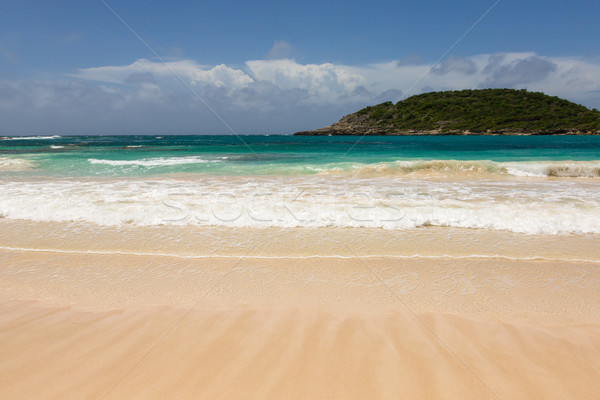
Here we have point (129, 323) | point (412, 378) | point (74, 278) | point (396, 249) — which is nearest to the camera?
point (412, 378)

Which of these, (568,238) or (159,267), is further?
(568,238)

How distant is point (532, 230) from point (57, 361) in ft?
23.1

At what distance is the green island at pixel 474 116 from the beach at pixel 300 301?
8331 cm

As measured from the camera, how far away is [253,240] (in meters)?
5.42

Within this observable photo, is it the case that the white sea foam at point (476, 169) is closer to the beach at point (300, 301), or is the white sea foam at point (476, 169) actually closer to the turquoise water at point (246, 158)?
the turquoise water at point (246, 158)

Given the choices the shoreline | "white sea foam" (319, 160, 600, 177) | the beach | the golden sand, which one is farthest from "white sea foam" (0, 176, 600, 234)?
"white sea foam" (319, 160, 600, 177)

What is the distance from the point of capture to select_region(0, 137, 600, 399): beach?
2.26 m

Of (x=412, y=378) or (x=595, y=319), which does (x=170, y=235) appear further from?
(x=595, y=319)

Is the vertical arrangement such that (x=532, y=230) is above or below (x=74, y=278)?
above

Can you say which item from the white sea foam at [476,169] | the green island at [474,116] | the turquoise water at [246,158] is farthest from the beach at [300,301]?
the green island at [474,116]

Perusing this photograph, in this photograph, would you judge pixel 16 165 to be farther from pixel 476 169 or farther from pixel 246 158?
pixel 476 169

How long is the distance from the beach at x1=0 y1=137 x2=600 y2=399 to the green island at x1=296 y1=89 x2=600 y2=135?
3280 inches

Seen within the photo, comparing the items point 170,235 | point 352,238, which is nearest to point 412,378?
point 352,238

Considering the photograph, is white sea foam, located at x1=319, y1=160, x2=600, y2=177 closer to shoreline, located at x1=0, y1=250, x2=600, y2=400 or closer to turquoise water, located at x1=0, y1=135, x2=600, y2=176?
turquoise water, located at x1=0, y1=135, x2=600, y2=176
